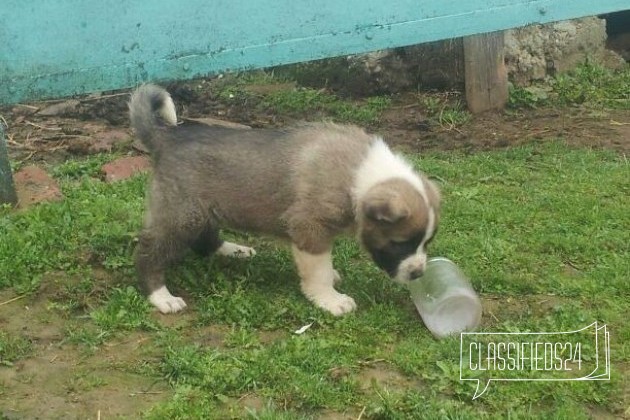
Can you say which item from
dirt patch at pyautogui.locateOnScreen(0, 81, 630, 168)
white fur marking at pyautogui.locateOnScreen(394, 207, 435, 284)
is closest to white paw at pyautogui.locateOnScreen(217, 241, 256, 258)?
white fur marking at pyautogui.locateOnScreen(394, 207, 435, 284)

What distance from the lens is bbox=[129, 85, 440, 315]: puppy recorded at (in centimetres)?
540

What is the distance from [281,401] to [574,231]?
9.98 ft

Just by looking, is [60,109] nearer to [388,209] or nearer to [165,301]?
[165,301]

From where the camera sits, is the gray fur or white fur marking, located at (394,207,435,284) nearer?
white fur marking, located at (394,207,435,284)

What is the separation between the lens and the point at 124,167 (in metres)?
8.00

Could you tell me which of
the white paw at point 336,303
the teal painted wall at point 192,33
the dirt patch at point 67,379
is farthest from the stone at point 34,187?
the white paw at point 336,303

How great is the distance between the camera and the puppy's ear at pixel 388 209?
516cm

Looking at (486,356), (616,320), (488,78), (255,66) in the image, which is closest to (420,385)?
(486,356)

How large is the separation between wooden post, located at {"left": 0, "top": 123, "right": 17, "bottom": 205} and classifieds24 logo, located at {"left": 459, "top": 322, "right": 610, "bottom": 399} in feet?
12.1

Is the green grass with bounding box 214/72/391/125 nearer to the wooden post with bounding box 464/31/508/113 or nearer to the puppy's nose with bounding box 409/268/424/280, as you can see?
the wooden post with bounding box 464/31/508/113

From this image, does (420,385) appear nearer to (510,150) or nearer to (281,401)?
(281,401)

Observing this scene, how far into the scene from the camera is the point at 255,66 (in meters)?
7.98

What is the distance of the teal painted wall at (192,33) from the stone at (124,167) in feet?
2.25

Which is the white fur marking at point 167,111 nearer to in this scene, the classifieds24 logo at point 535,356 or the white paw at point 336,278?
the white paw at point 336,278
